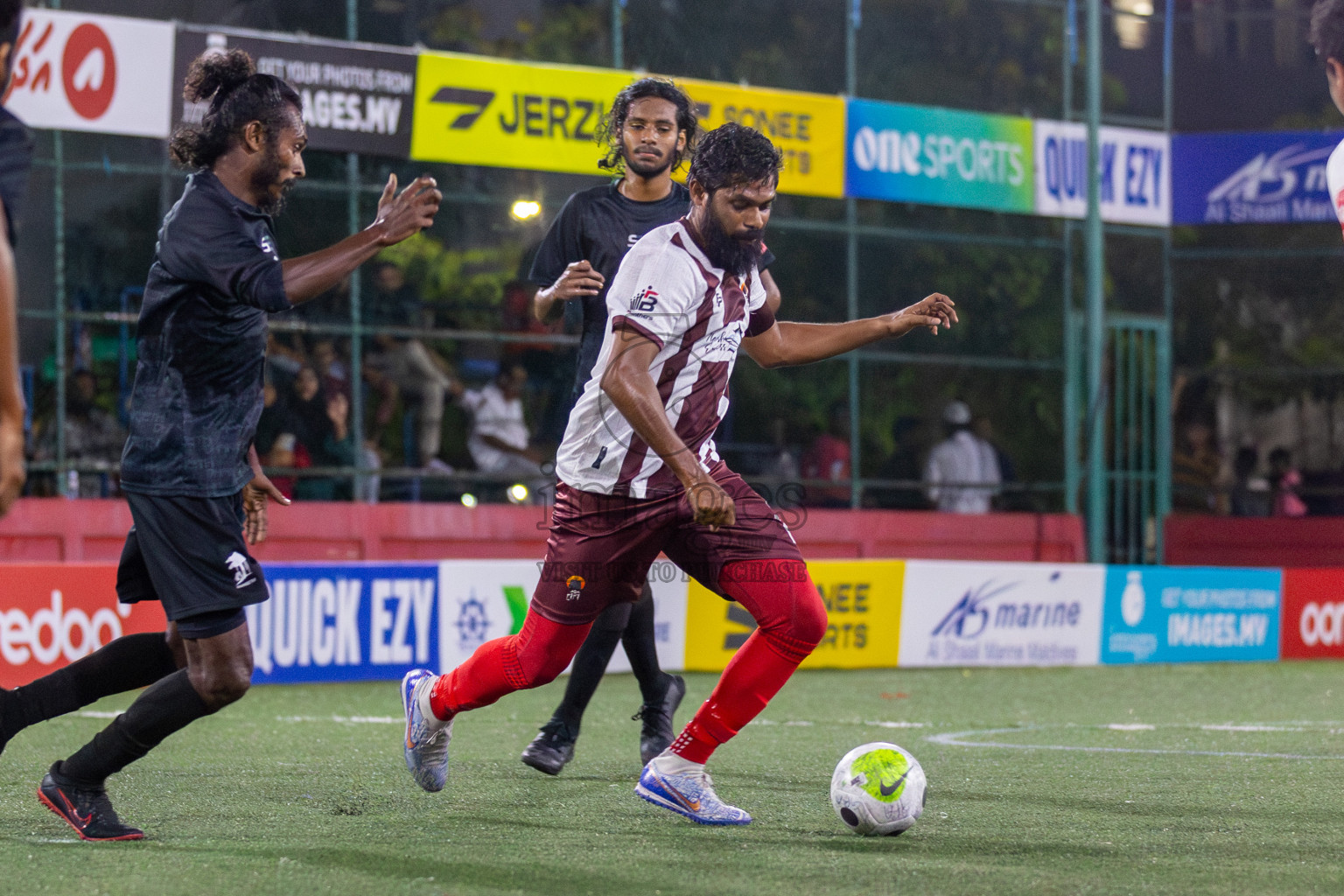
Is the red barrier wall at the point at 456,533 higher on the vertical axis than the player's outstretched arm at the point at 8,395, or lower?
lower

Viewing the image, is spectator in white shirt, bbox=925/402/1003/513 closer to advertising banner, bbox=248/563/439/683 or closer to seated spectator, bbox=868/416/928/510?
seated spectator, bbox=868/416/928/510

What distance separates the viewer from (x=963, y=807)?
5770 millimetres

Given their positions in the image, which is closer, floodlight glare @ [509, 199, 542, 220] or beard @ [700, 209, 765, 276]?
beard @ [700, 209, 765, 276]

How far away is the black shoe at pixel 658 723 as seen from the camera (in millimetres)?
6645

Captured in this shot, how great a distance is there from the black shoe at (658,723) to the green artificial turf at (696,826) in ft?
0.52

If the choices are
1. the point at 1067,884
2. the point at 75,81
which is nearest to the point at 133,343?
the point at 75,81

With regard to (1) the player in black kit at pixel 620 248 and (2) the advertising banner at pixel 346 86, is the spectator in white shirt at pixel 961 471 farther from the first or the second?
(1) the player in black kit at pixel 620 248

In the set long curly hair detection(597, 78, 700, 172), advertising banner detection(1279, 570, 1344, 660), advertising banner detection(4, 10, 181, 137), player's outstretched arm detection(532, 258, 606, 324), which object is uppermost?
advertising banner detection(4, 10, 181, 137)

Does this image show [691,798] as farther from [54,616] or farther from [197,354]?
[54,616]

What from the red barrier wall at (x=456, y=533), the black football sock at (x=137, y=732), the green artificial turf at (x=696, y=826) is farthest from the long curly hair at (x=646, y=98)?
the red barrier wall at (x=456, y=533)

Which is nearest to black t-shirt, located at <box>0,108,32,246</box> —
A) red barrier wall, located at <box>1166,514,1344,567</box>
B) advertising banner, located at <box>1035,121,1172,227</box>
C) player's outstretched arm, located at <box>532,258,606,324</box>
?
player's outstretched arm, located at <box>532,258,606,324</box>

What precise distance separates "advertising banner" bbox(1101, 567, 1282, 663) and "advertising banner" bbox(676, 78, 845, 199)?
5345 millimetres

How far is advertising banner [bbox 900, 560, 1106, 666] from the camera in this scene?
13227 mm

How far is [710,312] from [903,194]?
13364 millimetres
